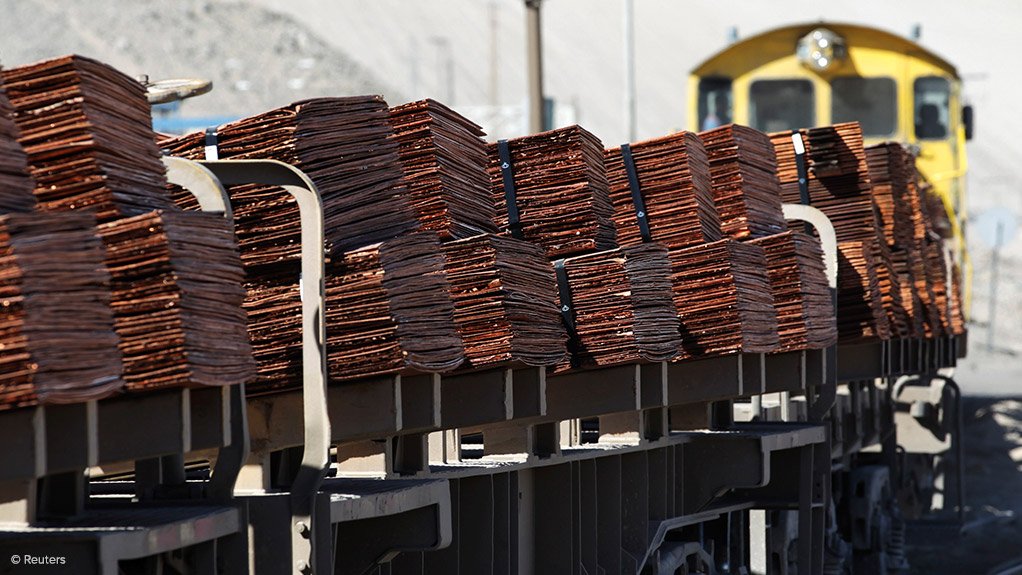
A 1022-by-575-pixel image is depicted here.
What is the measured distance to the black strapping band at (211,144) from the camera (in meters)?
5.41

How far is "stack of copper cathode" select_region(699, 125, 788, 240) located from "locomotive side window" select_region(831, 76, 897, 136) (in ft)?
28.9

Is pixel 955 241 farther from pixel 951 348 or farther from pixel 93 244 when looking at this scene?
pixel 93 244

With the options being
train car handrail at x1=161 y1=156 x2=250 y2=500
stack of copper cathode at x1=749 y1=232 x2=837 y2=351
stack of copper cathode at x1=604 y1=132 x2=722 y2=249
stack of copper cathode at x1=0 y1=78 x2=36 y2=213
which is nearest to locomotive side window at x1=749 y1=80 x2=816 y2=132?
stack of copper cathode at x1=749 y1=232 x2=837 y2=351

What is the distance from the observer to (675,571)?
8.17 meters

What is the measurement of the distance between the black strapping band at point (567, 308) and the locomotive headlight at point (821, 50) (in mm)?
10880

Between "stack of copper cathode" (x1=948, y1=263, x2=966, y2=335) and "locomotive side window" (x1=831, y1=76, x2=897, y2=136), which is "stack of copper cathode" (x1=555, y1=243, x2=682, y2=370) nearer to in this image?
"stack of copper cathode" (x1=948, y1=263, x2=966, y2=335)

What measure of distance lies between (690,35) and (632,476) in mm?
113822

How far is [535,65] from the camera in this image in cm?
1616

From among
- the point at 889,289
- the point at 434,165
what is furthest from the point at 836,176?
the point at 434,165

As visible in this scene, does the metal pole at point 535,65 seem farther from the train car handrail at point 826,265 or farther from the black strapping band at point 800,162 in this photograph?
the train car handrail at point 826,265

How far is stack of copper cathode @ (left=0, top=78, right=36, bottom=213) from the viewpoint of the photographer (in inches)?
155

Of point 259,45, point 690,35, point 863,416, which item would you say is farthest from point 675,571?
point 690,35

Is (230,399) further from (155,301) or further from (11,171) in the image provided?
(11,171)

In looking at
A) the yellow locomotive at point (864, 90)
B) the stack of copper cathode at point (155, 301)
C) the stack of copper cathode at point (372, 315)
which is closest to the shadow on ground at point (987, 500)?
the yellow locomotive at point (864, 90)
